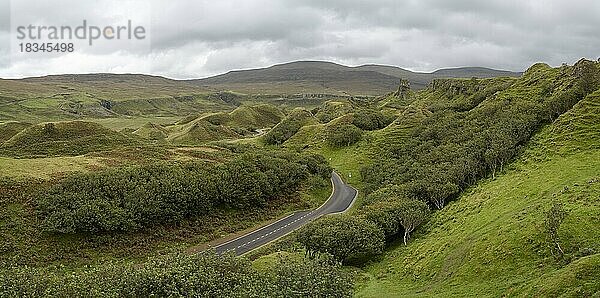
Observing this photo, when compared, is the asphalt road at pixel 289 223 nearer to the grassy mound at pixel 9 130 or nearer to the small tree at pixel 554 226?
the small tree at pixel 554 226

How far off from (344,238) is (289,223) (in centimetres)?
2187

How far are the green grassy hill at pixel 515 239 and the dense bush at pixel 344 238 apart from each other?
2.64 meters

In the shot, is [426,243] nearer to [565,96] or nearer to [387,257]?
[387,257]

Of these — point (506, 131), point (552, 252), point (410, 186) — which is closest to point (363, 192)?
point (410, 186)

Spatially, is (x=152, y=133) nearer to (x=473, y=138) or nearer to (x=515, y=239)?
(x=473, y=138)

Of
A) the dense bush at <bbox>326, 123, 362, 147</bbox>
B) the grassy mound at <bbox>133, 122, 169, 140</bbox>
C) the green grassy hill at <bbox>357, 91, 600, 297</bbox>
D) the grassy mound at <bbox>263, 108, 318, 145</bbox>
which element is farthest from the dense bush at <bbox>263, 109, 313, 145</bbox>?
the green grassy hill at <bbox>357, 91, 600, 297</bbox>

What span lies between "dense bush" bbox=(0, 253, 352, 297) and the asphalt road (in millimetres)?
25531

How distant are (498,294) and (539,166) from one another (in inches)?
1486

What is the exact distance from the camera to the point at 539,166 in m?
69.7

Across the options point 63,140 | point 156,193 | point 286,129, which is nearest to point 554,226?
point 156,193

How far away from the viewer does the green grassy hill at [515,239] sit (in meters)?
37.9

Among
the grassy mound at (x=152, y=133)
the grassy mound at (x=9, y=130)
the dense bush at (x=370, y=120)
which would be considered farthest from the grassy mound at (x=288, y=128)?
the grassy mound at (x=9, y=130)

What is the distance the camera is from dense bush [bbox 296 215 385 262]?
58688mm

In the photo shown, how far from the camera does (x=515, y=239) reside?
44.6m
